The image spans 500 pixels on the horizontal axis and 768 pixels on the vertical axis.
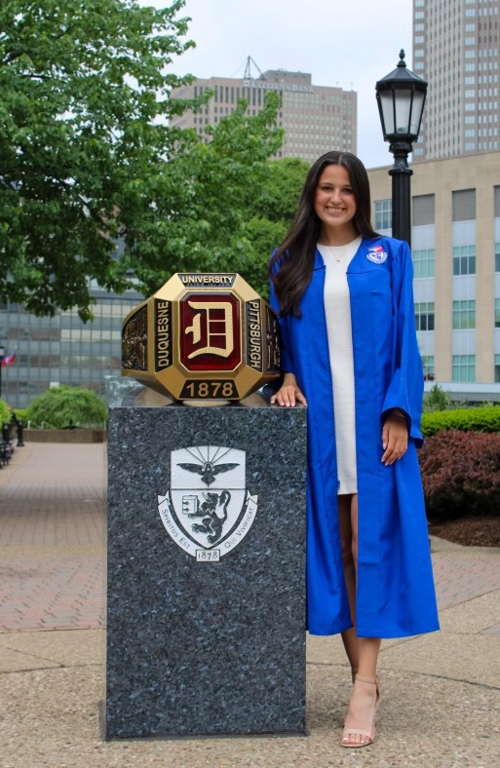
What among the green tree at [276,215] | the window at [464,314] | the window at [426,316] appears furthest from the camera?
the window at [426,316]

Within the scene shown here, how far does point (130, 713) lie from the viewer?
154 inches

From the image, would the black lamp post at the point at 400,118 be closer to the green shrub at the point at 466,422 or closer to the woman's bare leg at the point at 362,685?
the green shrub at the point at 466,422

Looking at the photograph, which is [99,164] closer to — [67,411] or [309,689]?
[309,689]

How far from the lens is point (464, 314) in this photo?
74.4 meters

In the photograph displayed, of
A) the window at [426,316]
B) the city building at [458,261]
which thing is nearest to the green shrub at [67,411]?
the city building at [458,261]

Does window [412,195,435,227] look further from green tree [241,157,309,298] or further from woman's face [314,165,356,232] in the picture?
woman's face [314,165,356,232]

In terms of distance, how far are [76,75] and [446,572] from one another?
8.83 metres

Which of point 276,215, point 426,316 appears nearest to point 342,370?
point 276,215

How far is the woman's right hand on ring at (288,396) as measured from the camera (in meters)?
3.94

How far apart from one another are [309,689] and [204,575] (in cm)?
116

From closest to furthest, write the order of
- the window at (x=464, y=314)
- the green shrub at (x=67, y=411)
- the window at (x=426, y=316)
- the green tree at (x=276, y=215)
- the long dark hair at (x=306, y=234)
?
1. the long dark hair at (x=306, y=234)
2. the green shrub at (x=67, y=411)
3. the green tree at (x=276, y=215)
4. the window at (x=464, y=314)
5. the window at (x=426, y=316)

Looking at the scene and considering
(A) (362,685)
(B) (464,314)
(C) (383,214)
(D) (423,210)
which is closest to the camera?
(A) (362,685)

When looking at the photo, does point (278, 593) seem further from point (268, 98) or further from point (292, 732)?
point (268, 98)

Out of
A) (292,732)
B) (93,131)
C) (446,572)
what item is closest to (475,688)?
(292,732)
